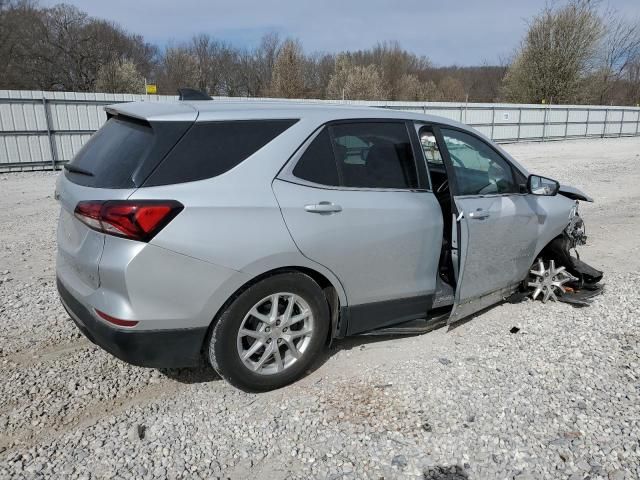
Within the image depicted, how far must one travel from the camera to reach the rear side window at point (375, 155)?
3.29 meters

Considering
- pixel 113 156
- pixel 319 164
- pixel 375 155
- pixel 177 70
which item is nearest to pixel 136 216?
pixel 113 156

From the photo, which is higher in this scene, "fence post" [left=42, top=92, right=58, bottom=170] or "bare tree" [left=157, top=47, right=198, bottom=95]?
"bare tree" [left=157, top=47, right=198, bottom=95]

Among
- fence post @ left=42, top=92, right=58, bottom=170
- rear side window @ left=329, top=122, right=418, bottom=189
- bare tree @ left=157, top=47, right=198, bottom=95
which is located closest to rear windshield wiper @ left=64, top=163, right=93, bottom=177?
rear side window @ left=329, top=122, right=418, bottom=189

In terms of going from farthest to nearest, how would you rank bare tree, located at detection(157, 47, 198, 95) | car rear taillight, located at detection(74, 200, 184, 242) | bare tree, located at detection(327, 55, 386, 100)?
1. bare tree, located at detection(157, 47, 198, 95)
2. bare tree, located at detection(327, 55, 386, 100)
3. car rear taillight, located at detection(74, 200, 184, 242)

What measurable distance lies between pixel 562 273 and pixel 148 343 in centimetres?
375

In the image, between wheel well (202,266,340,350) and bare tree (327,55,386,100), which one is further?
bare tree (327,55,386,100)

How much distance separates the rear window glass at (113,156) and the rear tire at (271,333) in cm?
94

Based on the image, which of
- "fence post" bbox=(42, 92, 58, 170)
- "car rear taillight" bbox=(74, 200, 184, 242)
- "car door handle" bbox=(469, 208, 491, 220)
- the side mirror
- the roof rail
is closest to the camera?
"car rear taillight" bbox=(74, 200, 184, 242)

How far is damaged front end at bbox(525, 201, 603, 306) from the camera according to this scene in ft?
15.1

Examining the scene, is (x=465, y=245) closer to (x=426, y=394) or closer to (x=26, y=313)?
(x=426, y=394)

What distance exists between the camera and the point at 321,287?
326cm

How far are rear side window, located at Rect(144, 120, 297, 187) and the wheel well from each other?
65cm

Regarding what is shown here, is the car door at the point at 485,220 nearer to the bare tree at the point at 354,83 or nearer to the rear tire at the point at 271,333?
the rear tire at the point at 271,333

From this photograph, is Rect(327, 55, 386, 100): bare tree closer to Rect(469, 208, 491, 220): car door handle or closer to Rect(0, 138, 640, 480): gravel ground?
Rect(469, 208, 491, 220): car door handle
